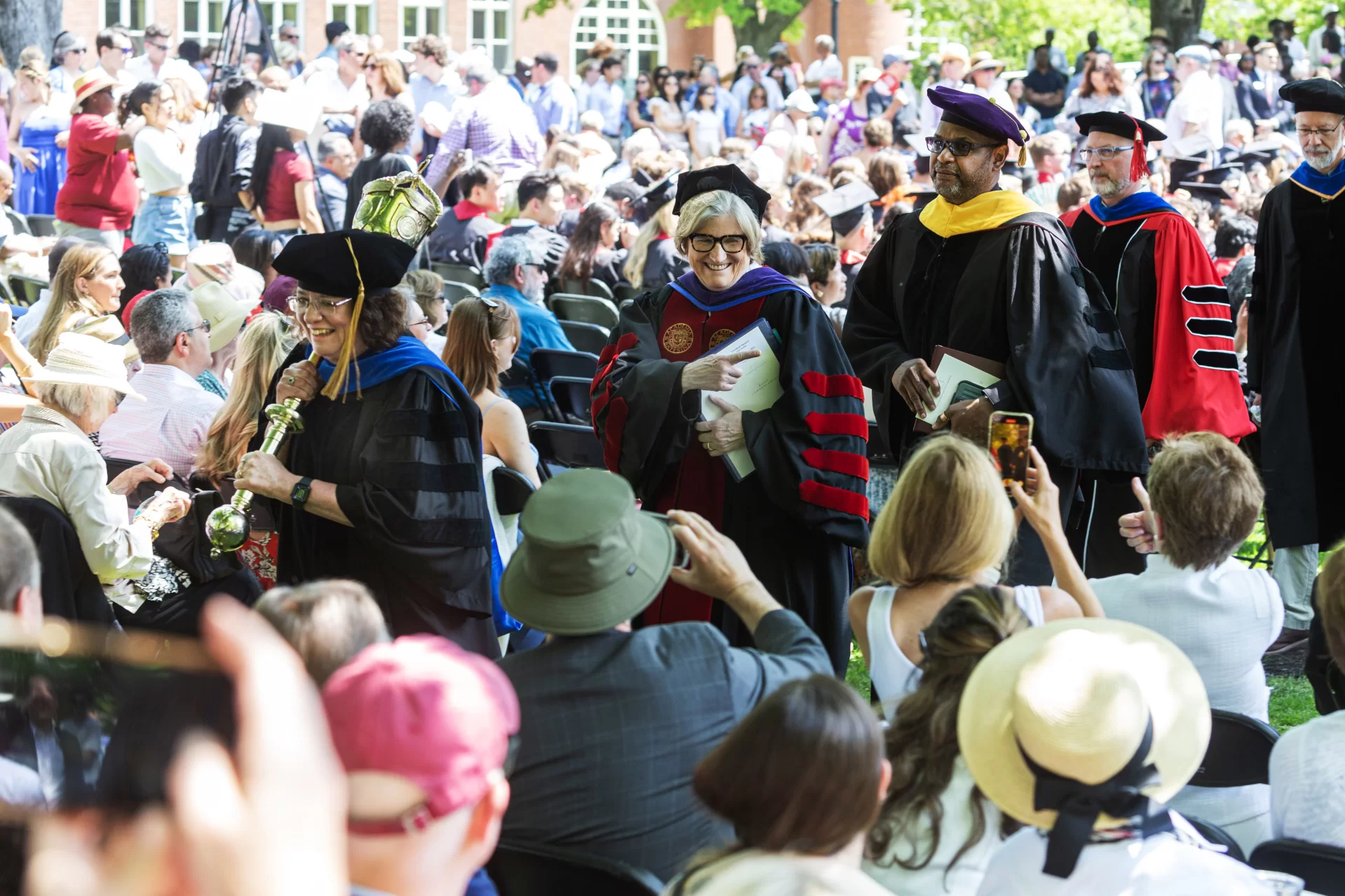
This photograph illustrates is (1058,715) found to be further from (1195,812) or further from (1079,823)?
(1195,812)

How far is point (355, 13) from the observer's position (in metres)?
34.5

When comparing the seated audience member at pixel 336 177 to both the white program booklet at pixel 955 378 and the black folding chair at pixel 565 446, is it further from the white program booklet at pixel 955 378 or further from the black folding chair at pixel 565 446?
the white program booklet at pixel 955 378

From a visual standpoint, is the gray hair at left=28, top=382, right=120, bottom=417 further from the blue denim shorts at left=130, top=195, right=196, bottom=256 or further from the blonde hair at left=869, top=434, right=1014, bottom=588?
the blue denim shorts at left=130, top=195, right=196, bottom=256

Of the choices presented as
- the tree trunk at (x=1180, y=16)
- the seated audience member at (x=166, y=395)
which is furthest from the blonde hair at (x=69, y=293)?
the tree trunk at (x=1180, y=16)

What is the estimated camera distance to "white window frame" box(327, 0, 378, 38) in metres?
34.1

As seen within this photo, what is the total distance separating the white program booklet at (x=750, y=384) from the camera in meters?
4.08

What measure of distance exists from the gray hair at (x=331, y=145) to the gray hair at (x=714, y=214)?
20.5 feet

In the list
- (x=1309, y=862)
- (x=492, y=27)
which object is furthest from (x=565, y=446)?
Answer: (x=492, y=27)

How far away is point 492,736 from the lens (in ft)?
5.29

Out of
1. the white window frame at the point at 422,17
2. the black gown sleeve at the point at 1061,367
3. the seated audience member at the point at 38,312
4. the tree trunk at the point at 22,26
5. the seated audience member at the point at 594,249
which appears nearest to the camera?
the black gown sleeve at the point at 1061,367

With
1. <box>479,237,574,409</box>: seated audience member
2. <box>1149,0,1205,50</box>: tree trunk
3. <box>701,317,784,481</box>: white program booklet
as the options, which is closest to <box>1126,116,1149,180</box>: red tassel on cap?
<box>701,317,784,481</box>: white program booklet

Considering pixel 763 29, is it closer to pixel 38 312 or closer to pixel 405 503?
pixel 38 312

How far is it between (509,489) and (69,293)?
2.36 m

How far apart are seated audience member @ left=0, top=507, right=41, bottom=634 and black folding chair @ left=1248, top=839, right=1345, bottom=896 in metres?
2.00
